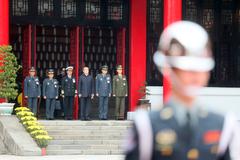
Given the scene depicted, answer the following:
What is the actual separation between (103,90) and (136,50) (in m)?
2.76

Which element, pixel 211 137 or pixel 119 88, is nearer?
pixel 211 137

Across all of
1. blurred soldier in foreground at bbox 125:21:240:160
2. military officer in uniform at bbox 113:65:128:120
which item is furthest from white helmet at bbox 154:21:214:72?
military officer in uniform at bbox 113:65:128:120

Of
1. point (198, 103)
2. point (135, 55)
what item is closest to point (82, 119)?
point (135, 55)

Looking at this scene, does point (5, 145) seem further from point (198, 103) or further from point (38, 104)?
point (198, 103)

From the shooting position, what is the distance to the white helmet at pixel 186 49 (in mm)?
2512

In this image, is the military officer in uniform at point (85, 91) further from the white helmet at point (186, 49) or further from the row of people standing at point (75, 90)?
the white helmet at point (186, 49)

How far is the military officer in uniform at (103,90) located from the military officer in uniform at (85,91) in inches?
9.3

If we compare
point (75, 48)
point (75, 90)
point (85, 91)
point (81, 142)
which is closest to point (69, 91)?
point (75, 90)

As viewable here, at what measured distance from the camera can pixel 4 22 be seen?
2241 cm

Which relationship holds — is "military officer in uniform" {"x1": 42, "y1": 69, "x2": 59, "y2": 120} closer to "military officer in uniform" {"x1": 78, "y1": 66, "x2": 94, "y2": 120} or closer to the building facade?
"military officer in uniform" {"x1": 78, "y1": 66, "x2": 94, "y2": 120}

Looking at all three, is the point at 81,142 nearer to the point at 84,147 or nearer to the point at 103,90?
the point at 84,147

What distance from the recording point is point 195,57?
8.27 feet

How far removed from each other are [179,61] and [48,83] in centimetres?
2109

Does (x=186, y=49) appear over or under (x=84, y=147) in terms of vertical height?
over
